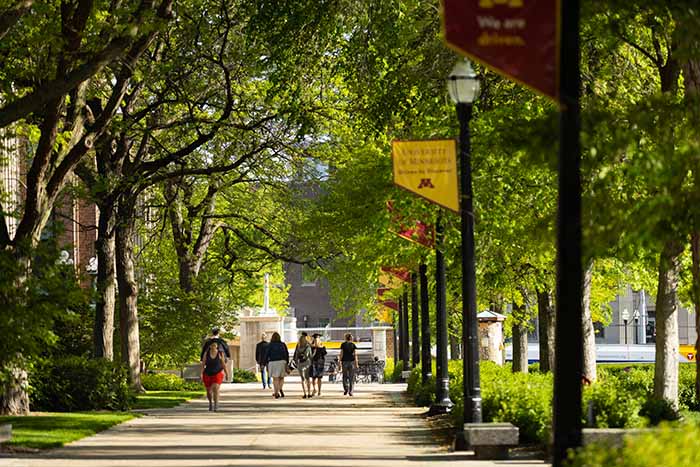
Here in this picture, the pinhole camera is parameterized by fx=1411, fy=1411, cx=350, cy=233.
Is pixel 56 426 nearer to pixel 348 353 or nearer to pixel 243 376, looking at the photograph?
pixel 348 353

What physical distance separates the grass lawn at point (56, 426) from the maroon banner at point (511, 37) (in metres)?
11.8

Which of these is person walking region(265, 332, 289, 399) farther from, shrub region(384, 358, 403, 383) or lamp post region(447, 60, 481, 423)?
shrub region(384, 358, 403, 383)

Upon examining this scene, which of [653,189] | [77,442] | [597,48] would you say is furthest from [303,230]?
[653,189]

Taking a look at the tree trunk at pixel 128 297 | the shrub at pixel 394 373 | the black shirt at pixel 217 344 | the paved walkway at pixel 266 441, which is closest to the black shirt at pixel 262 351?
the tree trunk at pixel 128 297

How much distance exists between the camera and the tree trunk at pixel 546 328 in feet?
125

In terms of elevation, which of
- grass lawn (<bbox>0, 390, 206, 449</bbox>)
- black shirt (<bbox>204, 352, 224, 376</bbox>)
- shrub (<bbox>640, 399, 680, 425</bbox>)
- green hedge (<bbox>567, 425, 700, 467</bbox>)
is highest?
black shirt (<bbox>204, 352, 224, 376</bbox>)

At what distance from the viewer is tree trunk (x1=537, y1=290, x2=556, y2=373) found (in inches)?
1496

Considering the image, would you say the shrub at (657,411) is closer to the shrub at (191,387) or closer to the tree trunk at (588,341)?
the tree trunk at (588,341)

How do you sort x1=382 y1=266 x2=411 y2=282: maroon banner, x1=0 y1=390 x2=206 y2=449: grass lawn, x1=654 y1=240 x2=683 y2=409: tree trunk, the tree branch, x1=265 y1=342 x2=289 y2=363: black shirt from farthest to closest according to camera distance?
x1=265 y1=342 x2=289 y2=363: black shirt → x1=382 y1=266 x2=411 y2=282: maroon banner → x1=654 y1=240 x2=683 y2=409: tree trunk → x1=0 y1=390 x2=206 y2=449: grass lawn → the tree branch

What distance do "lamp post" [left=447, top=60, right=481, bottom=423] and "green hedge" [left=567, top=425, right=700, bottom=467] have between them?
A: 1008 centimetres

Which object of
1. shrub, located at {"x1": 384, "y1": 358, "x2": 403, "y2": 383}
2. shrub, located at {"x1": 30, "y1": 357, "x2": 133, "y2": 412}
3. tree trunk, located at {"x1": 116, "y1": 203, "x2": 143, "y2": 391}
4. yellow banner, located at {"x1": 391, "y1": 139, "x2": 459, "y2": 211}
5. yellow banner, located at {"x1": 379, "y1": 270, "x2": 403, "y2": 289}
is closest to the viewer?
yellow banner, located at {"x1": 391, "y1": 139, "x2": 459, "y2": 211}

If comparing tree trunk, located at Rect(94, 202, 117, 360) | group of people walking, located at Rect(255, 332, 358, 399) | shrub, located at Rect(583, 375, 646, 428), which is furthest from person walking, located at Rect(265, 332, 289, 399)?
shrub, located at Rect(583, 375, 646, 428)

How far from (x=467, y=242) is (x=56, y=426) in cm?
810

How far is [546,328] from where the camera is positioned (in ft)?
126
